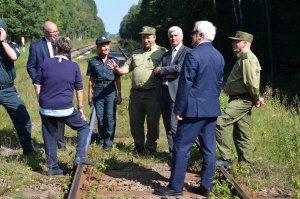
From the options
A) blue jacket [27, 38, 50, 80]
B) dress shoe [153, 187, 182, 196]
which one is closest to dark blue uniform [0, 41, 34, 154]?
blue jacket [27, 38, 50, 80]

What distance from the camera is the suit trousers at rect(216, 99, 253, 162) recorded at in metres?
6.51

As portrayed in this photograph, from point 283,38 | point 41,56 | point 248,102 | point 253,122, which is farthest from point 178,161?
point 283,38

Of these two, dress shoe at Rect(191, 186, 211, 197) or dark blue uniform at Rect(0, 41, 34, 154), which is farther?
dark blue uniform at Rect(0, 41, 34, 154)

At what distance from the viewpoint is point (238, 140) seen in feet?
22.2

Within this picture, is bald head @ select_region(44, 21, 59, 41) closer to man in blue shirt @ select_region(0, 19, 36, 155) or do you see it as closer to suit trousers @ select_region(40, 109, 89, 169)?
man in blue shirt @ select_region(0, 19, 36, 155)

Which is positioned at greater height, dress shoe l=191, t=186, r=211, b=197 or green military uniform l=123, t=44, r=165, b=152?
green military uniform l=123, t=44, r=165, b=152

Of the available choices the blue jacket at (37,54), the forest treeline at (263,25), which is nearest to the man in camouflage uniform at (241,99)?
the blue jacket at (37,54)

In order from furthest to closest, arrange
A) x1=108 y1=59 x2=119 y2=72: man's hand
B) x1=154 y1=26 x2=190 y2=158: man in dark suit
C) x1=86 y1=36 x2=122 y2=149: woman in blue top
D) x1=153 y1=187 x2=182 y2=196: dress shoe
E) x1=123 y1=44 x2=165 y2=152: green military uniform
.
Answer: x1=86 y1=36 x2=122 y2=149: woman in blue top < x1=108 y1=59 x2=119 y2=72: man's hand < x1=123 y1=44 x2=165 y2=152: green military uniform < x1=154 y1=26 x2=190 y2=158: man in dark suit < x1=153 y1=187 x2=182 y2=196: dress shoe

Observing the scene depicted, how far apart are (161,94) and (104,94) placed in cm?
138

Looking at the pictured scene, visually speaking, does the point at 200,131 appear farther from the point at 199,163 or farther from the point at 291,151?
the point at 291,151

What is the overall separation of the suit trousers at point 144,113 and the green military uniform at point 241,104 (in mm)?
1400

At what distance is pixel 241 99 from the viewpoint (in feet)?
21.6

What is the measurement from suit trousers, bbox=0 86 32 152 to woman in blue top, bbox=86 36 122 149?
1.28 m

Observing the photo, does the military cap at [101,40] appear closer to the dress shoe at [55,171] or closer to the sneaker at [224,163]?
the dress shoe at [55,171]
